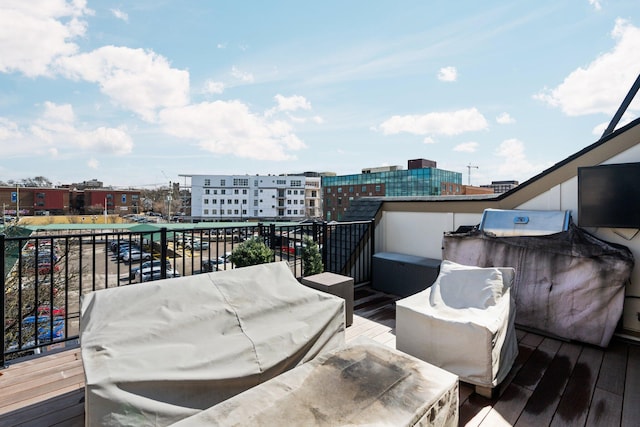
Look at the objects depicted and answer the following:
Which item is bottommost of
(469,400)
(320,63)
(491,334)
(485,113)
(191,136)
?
(469,400)

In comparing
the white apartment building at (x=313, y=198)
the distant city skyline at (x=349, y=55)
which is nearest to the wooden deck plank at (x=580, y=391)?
the distant city skyline at (x=349, y=55)

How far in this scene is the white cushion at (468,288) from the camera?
2.46 meters

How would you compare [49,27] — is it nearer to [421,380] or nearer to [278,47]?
[278,47]

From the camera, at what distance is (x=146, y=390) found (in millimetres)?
1295

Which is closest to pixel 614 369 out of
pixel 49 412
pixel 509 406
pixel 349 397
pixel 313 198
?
pixel 509 406

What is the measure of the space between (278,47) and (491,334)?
563cm

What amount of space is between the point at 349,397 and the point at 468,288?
1.72 m

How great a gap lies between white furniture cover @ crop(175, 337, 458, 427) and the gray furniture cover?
2.39 m

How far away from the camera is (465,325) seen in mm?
2188

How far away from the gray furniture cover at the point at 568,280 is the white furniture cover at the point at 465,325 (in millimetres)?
1032

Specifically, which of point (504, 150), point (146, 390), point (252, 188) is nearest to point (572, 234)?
point (146, 390)

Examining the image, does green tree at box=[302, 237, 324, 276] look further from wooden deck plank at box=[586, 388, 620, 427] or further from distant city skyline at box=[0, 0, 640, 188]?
distant city skyline at box=[0, 0, 640, 188]

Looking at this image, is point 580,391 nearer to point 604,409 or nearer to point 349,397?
point 604,409

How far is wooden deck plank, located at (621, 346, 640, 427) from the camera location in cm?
200
